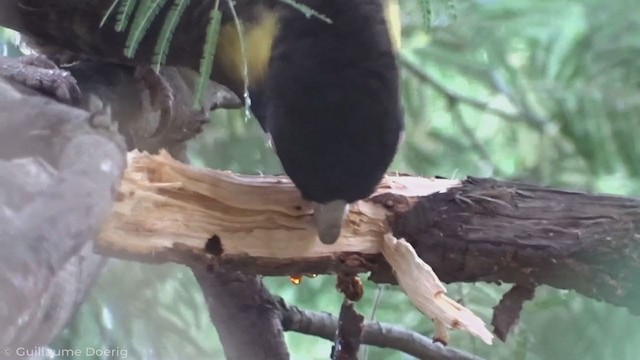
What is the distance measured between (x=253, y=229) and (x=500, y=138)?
1.60ft

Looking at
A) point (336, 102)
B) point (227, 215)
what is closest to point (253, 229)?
point (227, 215)

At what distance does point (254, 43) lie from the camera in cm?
67

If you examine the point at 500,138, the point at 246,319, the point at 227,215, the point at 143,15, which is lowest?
the point at 246,319

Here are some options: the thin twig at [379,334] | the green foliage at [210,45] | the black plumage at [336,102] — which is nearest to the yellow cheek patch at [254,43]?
the black plumage at [336,102]

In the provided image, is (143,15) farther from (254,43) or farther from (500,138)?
(500,138)

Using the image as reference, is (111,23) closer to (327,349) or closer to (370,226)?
(370,226)

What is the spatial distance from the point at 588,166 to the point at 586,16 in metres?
0.17

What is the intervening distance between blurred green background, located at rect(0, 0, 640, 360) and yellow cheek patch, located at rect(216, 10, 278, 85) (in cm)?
17

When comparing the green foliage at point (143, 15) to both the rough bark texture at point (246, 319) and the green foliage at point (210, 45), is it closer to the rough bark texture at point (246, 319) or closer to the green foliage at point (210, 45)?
the green foliage at point (210, 45)

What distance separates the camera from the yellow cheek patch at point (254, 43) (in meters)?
0.66

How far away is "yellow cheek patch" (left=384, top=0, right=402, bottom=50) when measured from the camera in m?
0.66

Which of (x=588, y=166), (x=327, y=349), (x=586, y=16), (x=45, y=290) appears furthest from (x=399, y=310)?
(x=45, y=290)

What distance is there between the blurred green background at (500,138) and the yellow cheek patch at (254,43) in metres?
0.17

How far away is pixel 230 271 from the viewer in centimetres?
68
